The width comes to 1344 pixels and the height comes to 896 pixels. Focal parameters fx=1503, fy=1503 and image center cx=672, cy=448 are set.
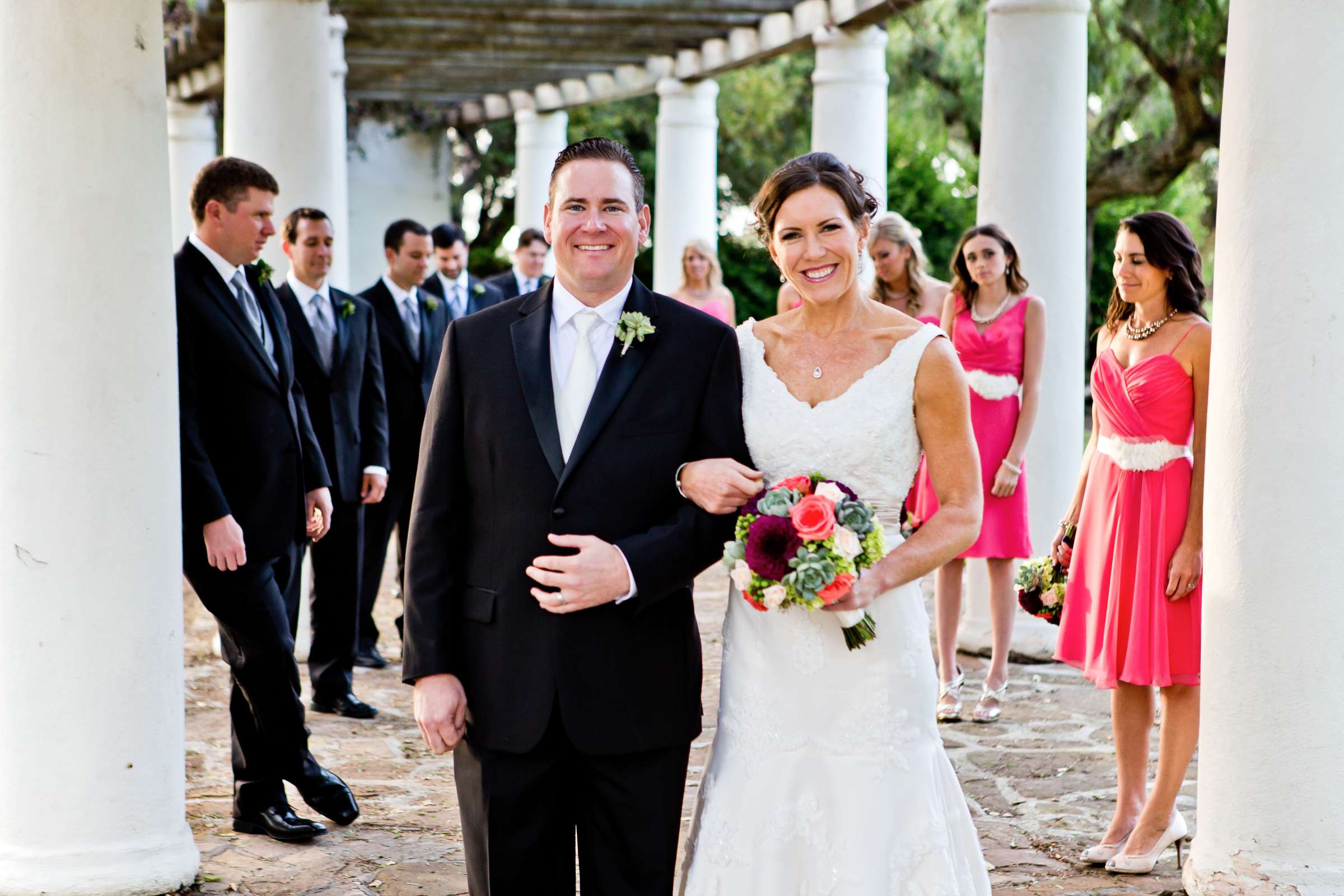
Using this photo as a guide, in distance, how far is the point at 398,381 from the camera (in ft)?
29.4

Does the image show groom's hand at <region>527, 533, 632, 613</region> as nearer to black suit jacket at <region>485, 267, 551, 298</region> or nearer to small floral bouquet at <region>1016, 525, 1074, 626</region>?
small floral bouquet at <region>1016, 525, 1074, 626</region>

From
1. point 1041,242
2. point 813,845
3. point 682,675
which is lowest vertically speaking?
point 813,845

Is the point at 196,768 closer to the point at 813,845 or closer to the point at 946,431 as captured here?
the point at 813,845

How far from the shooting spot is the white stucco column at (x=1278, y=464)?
4.45m

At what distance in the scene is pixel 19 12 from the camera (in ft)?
15.3

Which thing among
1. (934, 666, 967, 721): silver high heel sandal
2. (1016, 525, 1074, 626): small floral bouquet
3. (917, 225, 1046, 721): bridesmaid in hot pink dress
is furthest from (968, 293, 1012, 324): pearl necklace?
(1016, 525, 1074, 626): small floral bouquet

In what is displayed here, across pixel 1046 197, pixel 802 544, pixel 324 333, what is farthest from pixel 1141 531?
pixel 324 333

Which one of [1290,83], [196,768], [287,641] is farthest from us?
[196,768]

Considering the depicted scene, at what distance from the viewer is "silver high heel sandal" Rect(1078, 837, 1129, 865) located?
17.6ft

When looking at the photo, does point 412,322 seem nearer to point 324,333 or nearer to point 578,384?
point 324,333

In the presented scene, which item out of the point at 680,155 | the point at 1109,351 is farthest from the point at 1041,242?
the point at 680,155

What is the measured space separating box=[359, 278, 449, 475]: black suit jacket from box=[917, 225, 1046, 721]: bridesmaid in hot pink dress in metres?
3.08

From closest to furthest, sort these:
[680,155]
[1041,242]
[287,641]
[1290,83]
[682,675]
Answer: [682,675] → [1290,83] → [287,641] → [1041,242] → [680,155]

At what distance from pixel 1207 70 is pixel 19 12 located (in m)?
16.0
